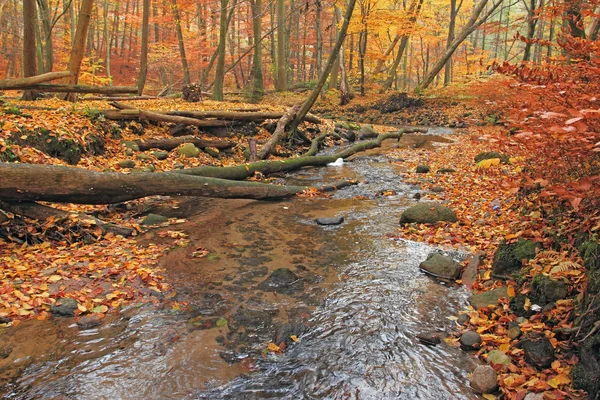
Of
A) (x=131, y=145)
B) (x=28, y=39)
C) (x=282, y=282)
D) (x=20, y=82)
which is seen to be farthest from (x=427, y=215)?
(x=28, y=39)

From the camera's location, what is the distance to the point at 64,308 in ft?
13.4

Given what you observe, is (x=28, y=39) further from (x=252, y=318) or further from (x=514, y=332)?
(x=514, y=332)

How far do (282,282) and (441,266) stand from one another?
210 centimetres

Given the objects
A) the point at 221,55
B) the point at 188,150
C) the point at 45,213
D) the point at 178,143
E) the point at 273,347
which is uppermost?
the point at 221,55

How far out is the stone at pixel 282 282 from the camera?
15.7 ft

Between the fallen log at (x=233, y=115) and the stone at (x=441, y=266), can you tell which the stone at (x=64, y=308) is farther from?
the fallen log at (x=233, y=115)

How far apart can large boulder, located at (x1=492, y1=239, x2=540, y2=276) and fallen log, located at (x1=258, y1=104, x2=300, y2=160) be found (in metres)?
8.00

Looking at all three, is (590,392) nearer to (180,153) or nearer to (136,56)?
(180,153)

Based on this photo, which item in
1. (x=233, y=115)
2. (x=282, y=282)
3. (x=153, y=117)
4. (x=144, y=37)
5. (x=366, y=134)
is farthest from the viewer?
(x=366, y=134)

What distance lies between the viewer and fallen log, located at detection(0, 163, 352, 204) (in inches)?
212

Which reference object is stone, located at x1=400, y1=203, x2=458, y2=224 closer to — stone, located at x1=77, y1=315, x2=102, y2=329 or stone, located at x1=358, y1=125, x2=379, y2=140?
stone, located at x1=77, y1=315, x2=102, y2=329

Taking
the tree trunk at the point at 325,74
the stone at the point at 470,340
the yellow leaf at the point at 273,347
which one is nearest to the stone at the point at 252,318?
the yellow leaf at the point at 273,347

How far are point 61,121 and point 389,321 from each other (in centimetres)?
857

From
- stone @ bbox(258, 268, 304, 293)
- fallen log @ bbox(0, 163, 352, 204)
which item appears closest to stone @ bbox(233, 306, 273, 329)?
stone @ bbox(258, 268, 304, 293)
